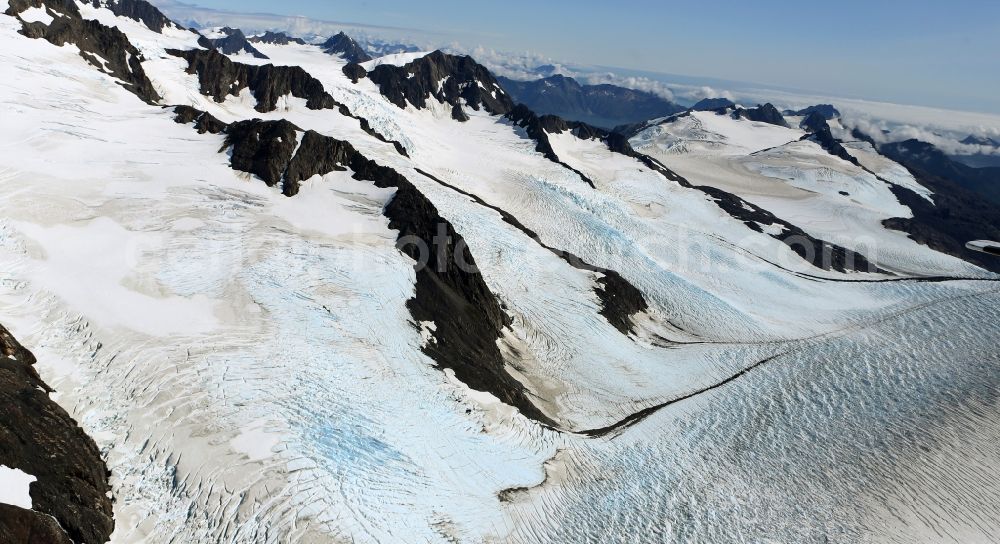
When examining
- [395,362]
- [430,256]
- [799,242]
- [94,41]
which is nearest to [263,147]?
[430,256]

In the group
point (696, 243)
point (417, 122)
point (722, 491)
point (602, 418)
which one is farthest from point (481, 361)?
point (417, 122)

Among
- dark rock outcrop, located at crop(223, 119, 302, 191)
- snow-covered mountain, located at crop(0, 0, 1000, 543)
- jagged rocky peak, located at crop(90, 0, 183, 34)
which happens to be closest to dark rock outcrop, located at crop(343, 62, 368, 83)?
snow-covered mountain, located at crop(0, 0, 1000, 543)

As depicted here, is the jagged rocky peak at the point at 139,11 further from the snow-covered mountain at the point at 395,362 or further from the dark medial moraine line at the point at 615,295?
the dark medial moraine line at the point at 615,295

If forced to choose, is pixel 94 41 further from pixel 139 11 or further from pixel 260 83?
pixel 139 11

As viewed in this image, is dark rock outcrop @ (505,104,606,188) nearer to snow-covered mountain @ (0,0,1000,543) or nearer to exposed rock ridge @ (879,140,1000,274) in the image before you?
snow-covered mountain @ (0,0,1000,543)

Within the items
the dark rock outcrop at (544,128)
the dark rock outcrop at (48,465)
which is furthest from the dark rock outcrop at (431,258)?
the dark rock outcrop at (544,128)

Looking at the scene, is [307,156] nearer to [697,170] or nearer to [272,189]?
[272,189]
